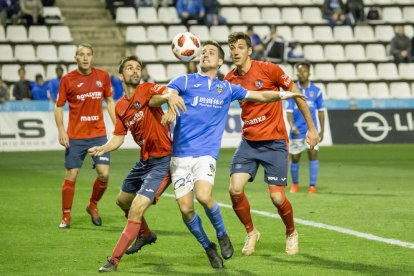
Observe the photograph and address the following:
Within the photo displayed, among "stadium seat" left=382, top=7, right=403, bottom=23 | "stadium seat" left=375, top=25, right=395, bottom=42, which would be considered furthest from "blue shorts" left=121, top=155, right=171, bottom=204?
"stadium seat" left=382, top=7, right=403, bottom=23

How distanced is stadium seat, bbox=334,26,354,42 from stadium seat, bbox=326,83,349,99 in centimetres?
237

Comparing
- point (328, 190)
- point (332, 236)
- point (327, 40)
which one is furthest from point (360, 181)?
point (327, 40)

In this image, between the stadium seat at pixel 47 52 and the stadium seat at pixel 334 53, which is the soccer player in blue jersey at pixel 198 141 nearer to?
the stadium seat at pixel 47 52

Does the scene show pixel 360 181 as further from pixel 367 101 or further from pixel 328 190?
pixel 367 101

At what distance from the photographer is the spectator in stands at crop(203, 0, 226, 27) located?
3173 centimetres

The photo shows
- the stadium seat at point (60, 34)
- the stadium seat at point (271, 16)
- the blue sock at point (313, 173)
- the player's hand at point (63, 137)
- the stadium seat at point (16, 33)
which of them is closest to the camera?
the player's hand at point (63, 137)

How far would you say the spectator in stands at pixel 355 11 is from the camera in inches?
1340

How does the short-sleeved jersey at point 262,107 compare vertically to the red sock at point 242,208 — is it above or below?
above

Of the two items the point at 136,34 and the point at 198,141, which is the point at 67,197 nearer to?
the point at 198,141

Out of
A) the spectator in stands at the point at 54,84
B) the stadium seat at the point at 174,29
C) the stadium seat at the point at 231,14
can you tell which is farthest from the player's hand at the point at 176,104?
the stadium seat at the point at 231,14

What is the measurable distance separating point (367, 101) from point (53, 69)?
903 centimetres

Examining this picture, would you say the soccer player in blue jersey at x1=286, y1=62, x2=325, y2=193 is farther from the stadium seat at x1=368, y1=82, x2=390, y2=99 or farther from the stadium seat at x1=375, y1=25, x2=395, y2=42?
the stadium seat at x1=375, y1=25, x2=395, y2=42

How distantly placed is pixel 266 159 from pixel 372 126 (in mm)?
18061

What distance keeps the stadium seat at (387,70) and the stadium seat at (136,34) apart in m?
7.77
